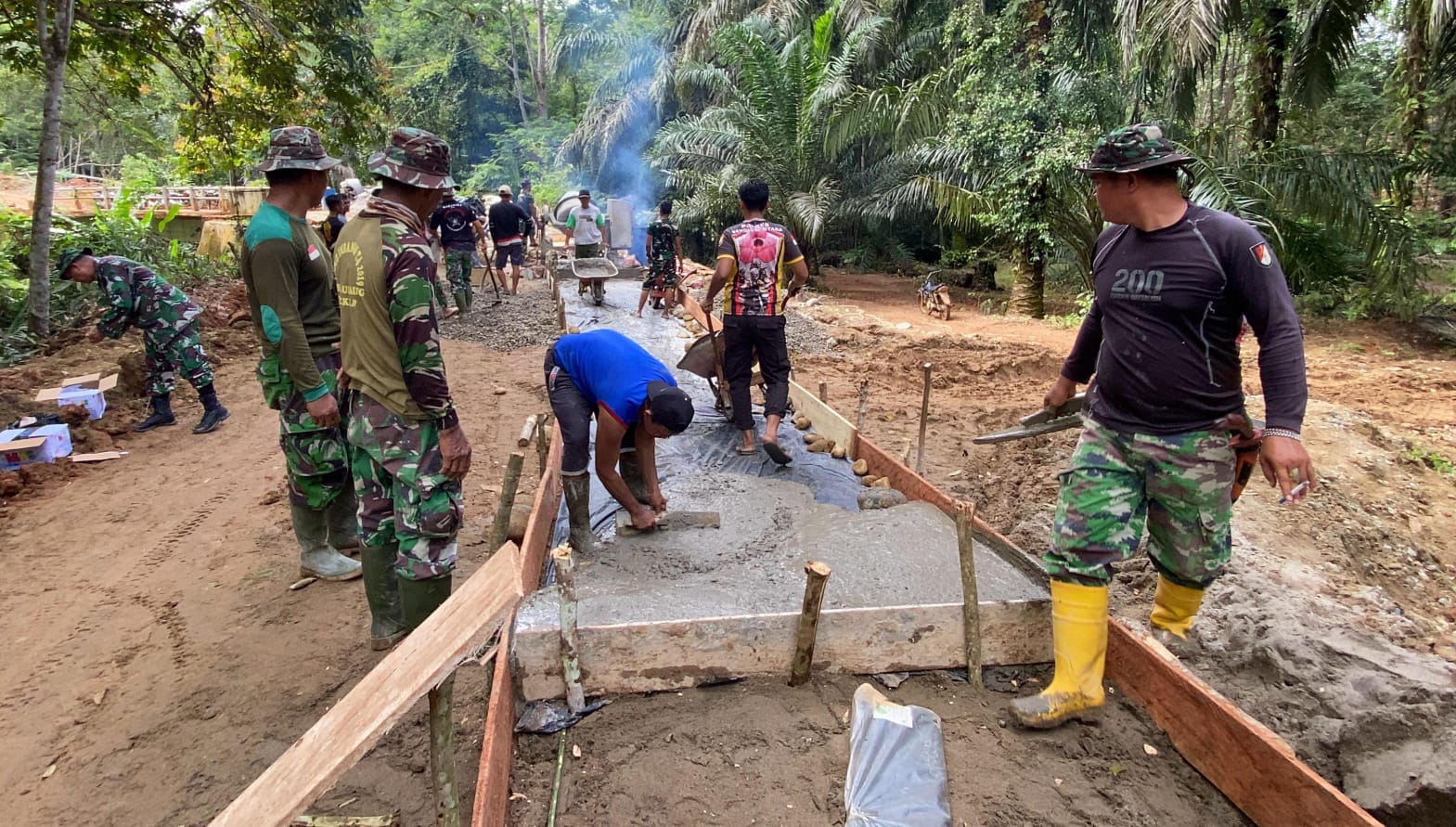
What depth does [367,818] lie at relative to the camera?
2193mm

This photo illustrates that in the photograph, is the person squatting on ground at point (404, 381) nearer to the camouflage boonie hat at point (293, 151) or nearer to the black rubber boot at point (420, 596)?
the black rubber boot at point (420, 596)

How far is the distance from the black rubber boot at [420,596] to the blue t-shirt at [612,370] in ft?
3.14

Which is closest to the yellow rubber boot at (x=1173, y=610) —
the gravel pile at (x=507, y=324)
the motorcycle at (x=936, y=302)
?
the gravel pile at (x=507, y=324)

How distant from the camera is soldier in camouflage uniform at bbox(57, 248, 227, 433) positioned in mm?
5840

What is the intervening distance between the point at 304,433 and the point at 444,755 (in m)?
2.15

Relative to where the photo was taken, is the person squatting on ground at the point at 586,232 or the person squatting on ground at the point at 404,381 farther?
A: the person squatting on ground at the point at 586,232

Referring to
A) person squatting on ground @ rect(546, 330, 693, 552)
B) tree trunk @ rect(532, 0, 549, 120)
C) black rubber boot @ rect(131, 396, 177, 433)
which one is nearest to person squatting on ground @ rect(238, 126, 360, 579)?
person squatting on ground @ rect(546, 330, 693, 552)

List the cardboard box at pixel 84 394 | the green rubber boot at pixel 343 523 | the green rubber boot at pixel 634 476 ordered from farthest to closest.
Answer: the cardboard box at pixel 84 394 → the green rubber boot at pixel 634 476 → the green rubber boot at pixel 343 523

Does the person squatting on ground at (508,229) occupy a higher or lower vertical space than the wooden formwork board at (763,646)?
higher

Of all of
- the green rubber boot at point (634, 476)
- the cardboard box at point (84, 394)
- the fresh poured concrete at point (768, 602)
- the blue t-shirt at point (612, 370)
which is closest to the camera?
the fresh poured concrete at point (768, 602)

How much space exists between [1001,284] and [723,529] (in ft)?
46.2

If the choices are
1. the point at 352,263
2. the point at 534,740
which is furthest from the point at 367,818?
the point at 352,263

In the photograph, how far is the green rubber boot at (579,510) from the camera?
3.61 m

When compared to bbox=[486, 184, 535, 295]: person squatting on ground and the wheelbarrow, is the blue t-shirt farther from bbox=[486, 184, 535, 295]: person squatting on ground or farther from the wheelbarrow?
bbox=[486, 184, 535, 295]: person squatting on ground
